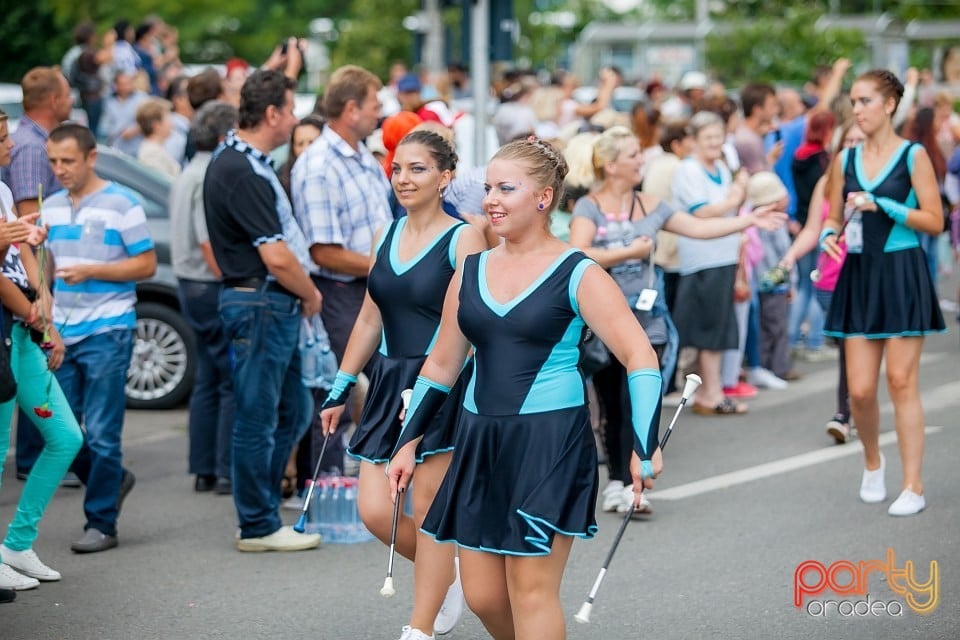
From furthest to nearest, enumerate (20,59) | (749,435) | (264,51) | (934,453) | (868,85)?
(264,51) → (20,59) → (749,435) → (934,453) → (868,85)

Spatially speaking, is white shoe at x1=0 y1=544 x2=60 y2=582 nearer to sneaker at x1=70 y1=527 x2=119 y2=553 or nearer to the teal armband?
sneaker at x1=70 y1=527 x2=119 y2=553

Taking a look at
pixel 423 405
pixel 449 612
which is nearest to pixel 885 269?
pixel 449 612

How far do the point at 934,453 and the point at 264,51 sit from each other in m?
52.1

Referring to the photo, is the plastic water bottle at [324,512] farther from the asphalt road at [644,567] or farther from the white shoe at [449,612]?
the white shoe at [449,612]

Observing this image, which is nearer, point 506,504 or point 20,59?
point 506,504

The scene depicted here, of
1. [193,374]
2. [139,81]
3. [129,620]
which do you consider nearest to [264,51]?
[139,81]

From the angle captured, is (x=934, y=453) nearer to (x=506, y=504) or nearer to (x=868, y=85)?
(x=868, y=85)

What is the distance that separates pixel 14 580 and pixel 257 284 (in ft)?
5.46

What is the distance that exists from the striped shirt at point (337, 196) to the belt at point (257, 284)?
556 mm

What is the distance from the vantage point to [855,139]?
9.13 meters

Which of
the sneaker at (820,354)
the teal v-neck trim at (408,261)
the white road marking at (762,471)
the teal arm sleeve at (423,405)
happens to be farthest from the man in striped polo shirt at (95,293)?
the sneaker at (820,354)

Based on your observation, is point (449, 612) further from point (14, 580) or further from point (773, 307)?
point (773, 307)

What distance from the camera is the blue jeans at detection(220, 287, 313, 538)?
6.65 metres

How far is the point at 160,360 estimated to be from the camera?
10266 mm
